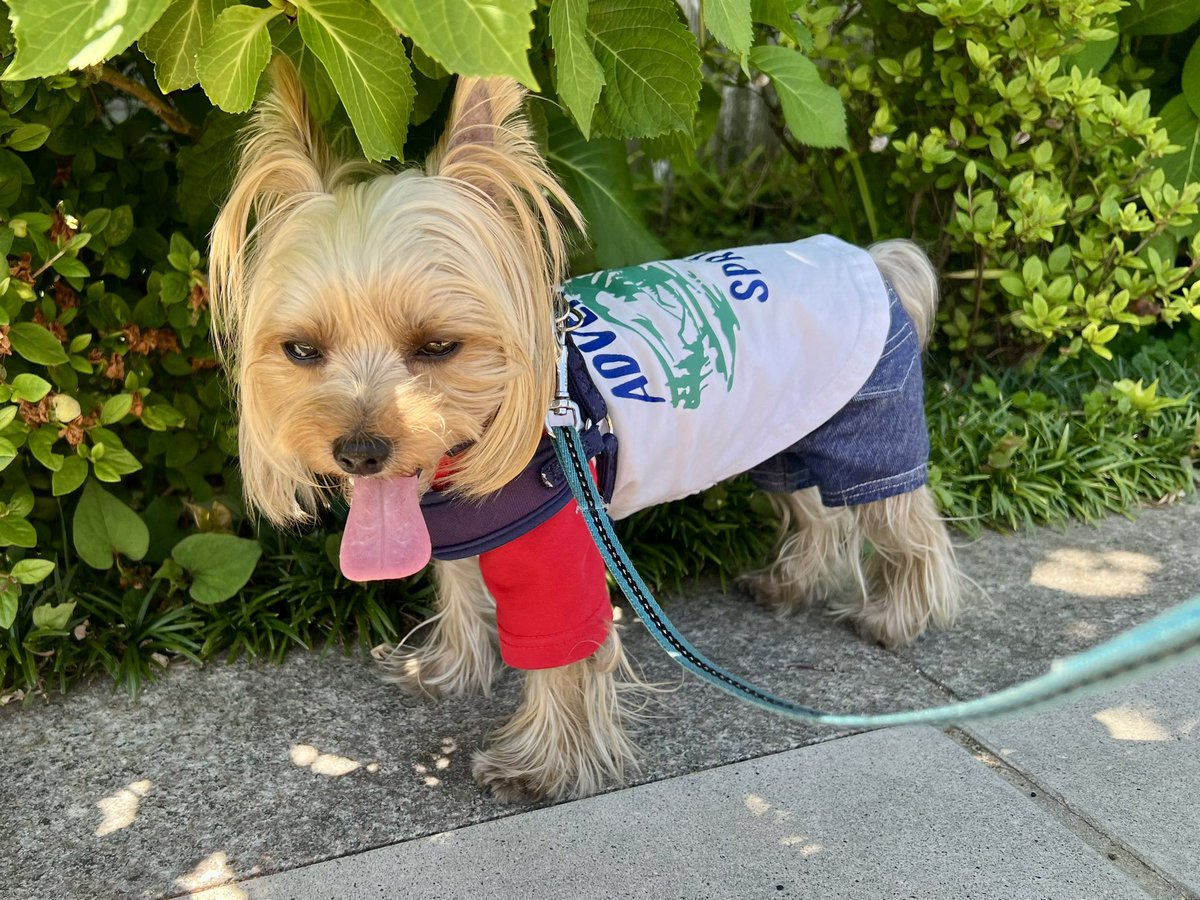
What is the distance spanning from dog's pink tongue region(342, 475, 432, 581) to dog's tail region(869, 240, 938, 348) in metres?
1.71

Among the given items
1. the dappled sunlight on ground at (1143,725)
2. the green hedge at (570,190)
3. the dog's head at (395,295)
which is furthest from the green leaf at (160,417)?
the dappled sunlight on ground at (1143,725)

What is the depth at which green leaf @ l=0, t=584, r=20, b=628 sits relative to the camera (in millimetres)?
2566

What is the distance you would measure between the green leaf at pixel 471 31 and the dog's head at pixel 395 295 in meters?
0.49

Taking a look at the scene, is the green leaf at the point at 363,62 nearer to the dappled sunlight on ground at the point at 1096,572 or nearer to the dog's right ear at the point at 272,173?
the dog's right ear at the point at 272,173

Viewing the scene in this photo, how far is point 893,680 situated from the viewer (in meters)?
3.01

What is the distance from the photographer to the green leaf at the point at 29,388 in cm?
246

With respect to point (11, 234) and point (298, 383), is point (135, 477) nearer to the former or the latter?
point (11, 234)

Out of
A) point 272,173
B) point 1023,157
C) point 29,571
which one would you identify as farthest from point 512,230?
point 1023,157

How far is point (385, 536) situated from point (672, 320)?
3.00 ft

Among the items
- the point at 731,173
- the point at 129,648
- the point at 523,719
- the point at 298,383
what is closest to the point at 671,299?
the point at 298,383

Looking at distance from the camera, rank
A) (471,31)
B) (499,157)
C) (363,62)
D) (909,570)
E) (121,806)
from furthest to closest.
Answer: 1. (909,570)
2. (121,806)
3. (499,157)
4. (363,62)
5. (471,31)

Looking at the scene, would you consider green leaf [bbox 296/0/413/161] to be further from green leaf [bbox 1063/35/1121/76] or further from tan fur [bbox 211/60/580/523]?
green leaf [bbox 1063/35/1121/76]

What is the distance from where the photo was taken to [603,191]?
10.9 ft

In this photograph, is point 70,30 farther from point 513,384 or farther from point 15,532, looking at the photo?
point 15,532
